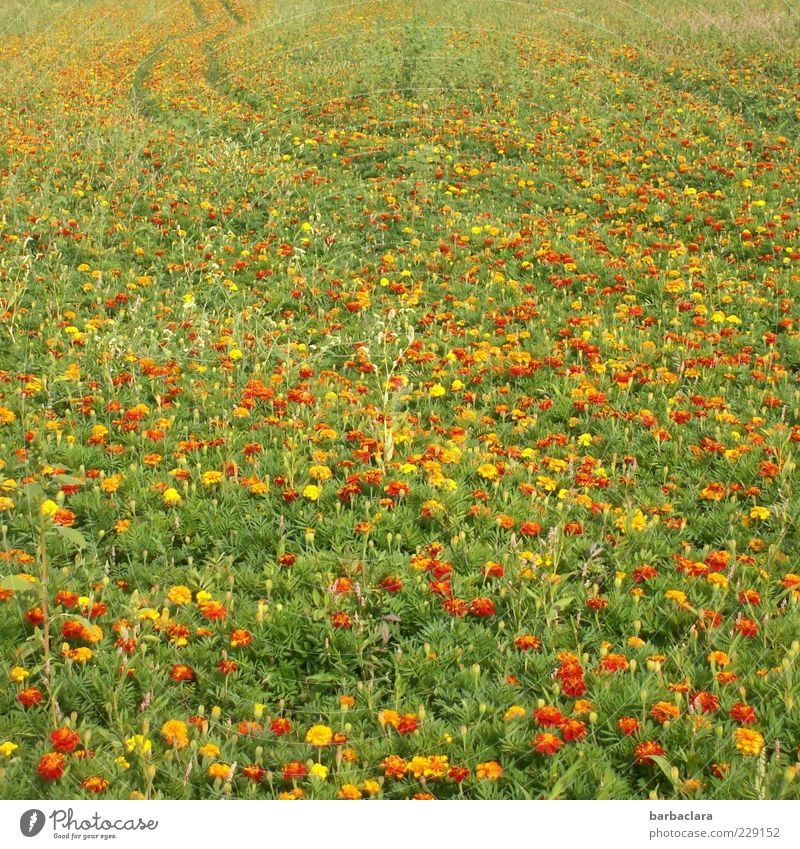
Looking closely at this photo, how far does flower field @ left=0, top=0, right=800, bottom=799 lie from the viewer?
3098mm

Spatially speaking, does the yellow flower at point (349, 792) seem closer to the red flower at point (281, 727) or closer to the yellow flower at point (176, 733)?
the red flower at point (281, 727)

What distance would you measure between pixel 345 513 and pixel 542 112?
353 inches

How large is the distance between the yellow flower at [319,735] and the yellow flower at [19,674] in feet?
3.60

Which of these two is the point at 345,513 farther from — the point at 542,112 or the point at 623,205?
the point at 542,112

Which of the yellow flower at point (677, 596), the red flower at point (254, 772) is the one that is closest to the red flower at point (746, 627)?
the yellow flower at point (677, 596)

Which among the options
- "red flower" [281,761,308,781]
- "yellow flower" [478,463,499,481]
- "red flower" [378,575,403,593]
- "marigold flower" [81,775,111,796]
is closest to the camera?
"marigold flower" [81,775,111,796]

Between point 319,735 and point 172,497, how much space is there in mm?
1713

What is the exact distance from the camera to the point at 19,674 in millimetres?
3201

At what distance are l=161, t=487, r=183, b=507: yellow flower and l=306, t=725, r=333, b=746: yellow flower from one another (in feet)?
5.47

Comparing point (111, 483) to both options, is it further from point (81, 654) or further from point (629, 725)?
point (629, 725)

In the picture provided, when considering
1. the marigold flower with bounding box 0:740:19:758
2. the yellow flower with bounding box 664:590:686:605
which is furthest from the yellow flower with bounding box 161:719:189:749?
the yellow flower with bounding box 664:590:686:605

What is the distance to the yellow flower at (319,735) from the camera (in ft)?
9.93

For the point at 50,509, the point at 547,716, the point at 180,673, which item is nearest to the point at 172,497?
the point at 50,509

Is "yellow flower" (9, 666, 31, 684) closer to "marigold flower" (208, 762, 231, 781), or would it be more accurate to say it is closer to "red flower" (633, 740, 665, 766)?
"marigold flower" (208, 762, 231, 781)
